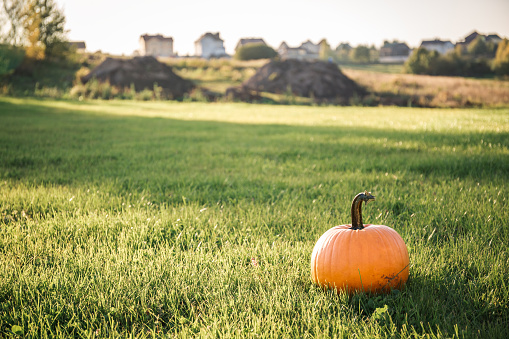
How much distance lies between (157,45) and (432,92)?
8401 cm

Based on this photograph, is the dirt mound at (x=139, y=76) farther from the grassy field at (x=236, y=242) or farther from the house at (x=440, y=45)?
the house at (x=440, y=45)

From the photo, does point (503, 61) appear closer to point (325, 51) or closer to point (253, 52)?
point (253, 52)

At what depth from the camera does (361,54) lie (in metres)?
73.7

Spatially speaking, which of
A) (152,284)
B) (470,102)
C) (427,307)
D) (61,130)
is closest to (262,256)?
(152,284)

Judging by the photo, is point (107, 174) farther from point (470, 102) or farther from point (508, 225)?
point (470, 102)

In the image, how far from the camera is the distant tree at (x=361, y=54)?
241 ft

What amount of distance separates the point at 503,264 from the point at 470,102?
2257 cm

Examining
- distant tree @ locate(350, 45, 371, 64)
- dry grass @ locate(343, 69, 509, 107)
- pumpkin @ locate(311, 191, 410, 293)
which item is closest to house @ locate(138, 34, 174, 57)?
distant tree @ locate(350, 45, 371, 64)

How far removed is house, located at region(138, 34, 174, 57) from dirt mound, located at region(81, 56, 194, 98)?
230 ft

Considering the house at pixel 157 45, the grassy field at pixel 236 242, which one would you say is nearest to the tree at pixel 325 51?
the house at pixel 157 45

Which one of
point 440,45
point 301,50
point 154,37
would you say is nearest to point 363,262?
point 154,37

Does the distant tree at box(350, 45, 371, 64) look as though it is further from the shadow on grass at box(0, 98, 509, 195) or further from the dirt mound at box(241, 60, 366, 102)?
the shadow on grass at box(0, 98, 509, 195)

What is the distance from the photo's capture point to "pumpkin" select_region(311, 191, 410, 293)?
1.93 metres

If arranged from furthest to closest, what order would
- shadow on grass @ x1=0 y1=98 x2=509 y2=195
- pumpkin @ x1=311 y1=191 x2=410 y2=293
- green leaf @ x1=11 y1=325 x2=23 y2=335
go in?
1. shadow on grass @ x1=0 y1=98 x2=509 y2=195
2. pumpkin @ x1=311 y1=191 x2=410 y2=293
3. green leaf @ x1=11 y1=325 x2=23 y2=335
